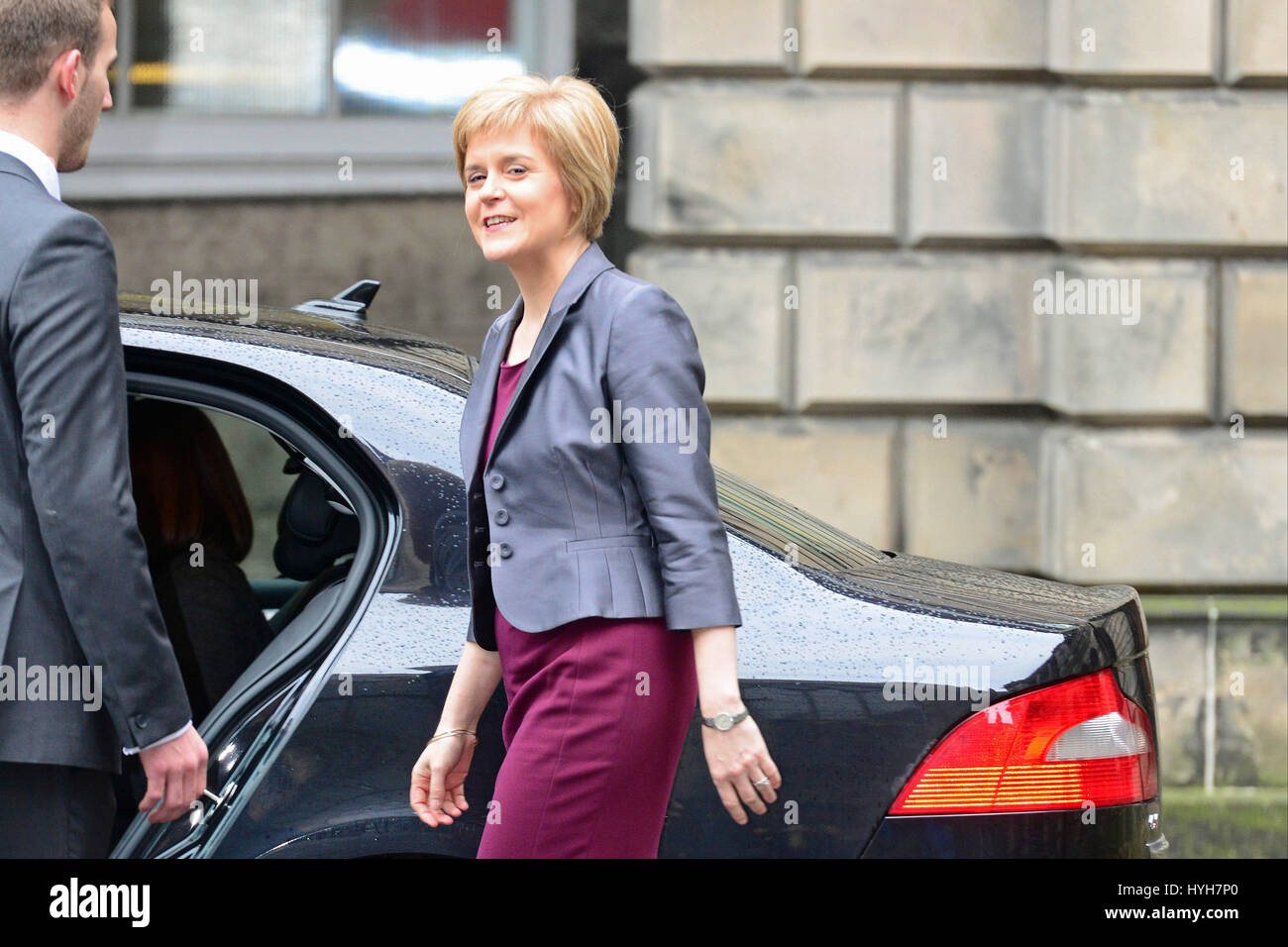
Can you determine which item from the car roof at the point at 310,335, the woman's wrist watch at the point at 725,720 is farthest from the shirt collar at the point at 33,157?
the woman's wrist watch at the point at 725,720

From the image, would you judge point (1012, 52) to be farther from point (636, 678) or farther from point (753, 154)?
point (636, 678)

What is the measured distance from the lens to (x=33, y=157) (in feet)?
6.31

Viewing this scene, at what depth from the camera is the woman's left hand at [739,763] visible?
1.81 m

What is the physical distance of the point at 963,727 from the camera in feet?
6.89

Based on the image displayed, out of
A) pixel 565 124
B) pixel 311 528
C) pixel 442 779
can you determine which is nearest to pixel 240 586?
pixel 311 528

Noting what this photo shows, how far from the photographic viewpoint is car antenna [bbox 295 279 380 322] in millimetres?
2859

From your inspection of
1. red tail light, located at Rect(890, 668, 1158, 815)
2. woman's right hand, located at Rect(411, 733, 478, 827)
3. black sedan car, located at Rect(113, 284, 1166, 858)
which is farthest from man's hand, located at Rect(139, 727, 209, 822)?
red tail light, located at Rect(890, 668, 1158, 815)

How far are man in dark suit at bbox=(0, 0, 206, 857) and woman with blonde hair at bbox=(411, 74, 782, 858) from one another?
47cm

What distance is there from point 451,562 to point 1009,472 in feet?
13.5

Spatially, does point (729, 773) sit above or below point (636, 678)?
below

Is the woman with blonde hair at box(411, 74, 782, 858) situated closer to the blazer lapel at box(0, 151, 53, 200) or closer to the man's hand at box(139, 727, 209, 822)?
the man's hand at box(139, 727, 209, 822)

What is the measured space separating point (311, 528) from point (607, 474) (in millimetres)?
1134

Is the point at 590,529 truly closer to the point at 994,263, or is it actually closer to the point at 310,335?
the point at 310,335
